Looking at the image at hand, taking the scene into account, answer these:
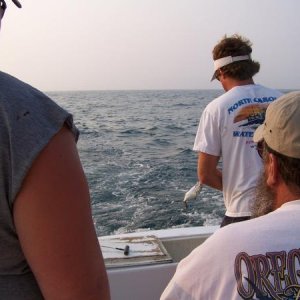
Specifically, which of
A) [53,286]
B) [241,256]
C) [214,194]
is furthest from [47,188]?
[214,194]

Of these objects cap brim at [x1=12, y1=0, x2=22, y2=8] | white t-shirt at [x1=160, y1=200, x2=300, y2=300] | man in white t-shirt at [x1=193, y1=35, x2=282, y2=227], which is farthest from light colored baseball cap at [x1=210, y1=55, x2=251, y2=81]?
cap brim at [x1=12, y1=0, x2=22, y2=8]

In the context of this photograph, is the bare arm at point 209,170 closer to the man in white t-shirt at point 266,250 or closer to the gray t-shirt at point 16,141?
the man in white t-shirt at point 266,250

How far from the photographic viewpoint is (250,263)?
3.32 feet

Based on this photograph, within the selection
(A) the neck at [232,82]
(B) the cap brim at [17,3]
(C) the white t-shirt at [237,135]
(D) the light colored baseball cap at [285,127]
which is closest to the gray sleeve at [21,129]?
(B) the cap brim at [17,3]

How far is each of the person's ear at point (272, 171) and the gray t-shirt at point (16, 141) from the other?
0.60 metres

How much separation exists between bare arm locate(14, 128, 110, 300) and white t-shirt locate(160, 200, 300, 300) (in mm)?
361

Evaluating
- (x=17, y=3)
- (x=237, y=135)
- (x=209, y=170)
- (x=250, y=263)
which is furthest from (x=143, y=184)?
(x=17, y=3)

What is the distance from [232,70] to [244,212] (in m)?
0.72

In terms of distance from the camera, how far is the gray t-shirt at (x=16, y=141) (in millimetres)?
730

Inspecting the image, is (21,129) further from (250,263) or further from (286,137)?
(286,137)

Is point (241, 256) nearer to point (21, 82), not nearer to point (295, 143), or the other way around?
point (295, 143)

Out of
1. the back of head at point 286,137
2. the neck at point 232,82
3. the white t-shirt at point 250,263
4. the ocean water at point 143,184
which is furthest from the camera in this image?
the ocean water at point 143,184

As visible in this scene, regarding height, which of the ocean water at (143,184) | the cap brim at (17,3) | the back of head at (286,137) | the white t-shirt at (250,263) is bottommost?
the ocean water at (143,184)

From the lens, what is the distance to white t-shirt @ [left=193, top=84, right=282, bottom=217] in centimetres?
226
